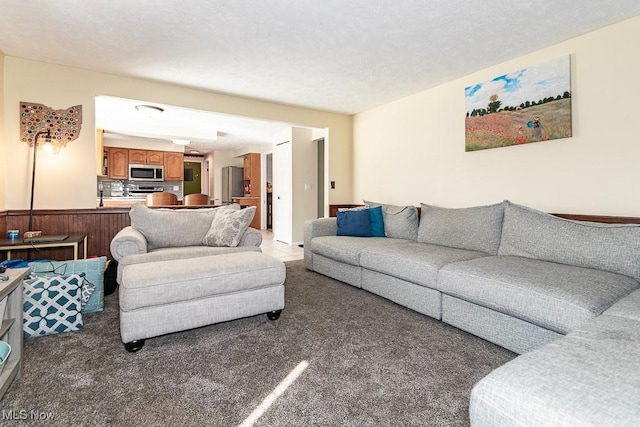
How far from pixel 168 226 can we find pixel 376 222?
226 cm

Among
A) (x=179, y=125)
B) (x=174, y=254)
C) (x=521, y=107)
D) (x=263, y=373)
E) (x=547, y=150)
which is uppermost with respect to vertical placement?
(x=179, y=125)

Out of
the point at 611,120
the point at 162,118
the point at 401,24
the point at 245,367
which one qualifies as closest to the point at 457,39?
the point at 401,24

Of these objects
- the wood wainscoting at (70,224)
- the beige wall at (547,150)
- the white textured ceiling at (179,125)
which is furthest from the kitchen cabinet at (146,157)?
the beige wall at (547,150)

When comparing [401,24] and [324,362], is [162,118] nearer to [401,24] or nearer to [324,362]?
[401,24]

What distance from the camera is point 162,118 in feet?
18.7

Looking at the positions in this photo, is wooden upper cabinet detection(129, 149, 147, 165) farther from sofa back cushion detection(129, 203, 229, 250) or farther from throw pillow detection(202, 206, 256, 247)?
throw pillow detection(202, 206, 256, 247)

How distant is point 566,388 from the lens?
84 cm

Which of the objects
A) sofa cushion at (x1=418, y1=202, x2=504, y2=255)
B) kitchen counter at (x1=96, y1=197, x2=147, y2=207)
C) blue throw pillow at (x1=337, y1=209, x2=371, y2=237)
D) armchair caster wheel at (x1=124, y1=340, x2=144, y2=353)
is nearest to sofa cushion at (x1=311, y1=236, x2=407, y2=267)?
blue throw pillow at (x1=337, y1=209, x2=371, y2=237)

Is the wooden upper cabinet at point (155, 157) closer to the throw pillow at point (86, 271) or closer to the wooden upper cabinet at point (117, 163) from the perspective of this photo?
the wooden upper cabinet at point (117, 163)

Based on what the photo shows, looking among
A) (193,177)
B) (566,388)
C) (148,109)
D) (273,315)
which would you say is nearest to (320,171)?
(148,109)

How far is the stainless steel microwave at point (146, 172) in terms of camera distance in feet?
25.2

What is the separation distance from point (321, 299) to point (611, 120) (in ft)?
9.14

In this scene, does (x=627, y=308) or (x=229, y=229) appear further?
(x=229, y=229)

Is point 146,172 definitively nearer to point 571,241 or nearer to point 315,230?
point 315,230
